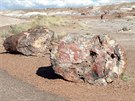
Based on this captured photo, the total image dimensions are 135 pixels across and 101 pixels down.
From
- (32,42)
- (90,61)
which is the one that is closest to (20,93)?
(90,61)

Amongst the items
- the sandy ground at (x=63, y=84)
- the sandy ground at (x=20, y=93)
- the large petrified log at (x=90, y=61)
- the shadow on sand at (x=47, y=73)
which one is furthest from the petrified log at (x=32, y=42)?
the sandy ground at (x=20, y=93)

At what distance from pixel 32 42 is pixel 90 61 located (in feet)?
19.8

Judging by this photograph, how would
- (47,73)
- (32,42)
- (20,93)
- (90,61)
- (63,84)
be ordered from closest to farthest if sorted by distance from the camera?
(20,93), (63,84), (90,61), (47,73), (32,42)

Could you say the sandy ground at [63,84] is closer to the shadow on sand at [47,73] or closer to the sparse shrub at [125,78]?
the shadow on sand at [47,73]

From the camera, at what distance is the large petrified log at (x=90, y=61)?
44.7ft

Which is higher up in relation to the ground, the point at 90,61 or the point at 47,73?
the point at 90,61

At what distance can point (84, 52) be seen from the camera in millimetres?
13797

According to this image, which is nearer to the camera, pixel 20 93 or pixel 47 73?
pixel 20 93

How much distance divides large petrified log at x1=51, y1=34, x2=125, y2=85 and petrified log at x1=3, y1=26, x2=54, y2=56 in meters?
5.46

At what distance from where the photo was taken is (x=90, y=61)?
1368cm

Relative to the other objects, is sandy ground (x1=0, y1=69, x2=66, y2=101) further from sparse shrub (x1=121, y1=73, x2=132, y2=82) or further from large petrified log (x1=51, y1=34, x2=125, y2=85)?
sparse shrub (x1=121, y1=73, x2=132, y2=82)

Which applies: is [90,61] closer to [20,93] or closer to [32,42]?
[20,93]

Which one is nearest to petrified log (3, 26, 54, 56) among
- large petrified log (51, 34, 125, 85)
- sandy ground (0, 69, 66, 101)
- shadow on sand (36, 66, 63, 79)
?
shadow on sand (36, 66, 63, 79)

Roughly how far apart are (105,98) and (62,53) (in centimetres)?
252
